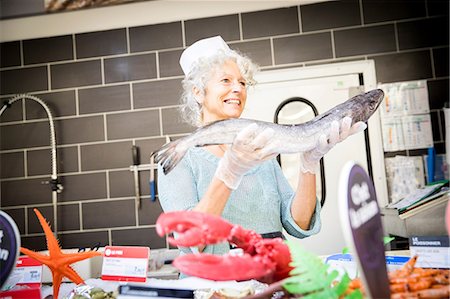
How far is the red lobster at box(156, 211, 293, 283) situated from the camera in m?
0.50

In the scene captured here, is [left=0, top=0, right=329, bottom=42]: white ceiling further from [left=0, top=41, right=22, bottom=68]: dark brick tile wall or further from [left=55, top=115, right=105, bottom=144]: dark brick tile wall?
[left=55, top=115, right=105, bottom=144]: dark brick tile wall

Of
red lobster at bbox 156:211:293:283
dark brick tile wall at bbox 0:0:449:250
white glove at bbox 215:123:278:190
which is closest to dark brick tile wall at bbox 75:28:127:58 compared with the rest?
dark brick tile wall at bbox 0:0:449:250

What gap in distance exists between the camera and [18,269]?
3.20 feet

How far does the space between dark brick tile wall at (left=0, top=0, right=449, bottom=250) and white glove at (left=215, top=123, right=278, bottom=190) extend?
1543mm

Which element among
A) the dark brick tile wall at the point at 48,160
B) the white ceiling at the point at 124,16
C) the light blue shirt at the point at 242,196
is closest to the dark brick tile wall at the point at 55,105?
the dark brick tile wall at the point at 48,160

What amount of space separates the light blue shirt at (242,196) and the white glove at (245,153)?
154 millimetres

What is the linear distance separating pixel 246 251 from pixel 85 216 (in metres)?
2.17

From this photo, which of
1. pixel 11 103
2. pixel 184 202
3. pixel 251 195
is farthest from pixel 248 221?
pixel 11 103

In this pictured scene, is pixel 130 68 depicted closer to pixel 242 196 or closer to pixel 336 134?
pixel 242 196

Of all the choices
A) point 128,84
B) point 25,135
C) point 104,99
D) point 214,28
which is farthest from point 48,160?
point 214,28

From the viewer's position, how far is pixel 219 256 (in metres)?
0.52

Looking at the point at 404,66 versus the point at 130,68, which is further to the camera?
the point at 130,68

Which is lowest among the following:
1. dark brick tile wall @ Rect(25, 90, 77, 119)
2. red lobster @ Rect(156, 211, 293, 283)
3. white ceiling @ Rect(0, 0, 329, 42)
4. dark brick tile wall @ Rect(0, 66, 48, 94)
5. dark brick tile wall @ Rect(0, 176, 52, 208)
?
red lobster @ Rect(156, 211, 293, 283)

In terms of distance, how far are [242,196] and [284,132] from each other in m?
0.35
